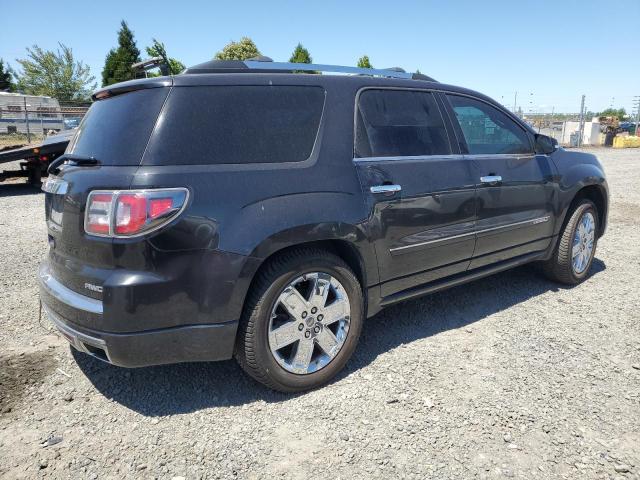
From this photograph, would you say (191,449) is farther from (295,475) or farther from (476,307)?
(476,307)

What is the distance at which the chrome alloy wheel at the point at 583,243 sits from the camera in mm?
4660

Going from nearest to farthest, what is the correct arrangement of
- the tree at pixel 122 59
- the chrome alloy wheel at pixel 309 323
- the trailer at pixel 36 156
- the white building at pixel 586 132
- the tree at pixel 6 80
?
the chrome alloy wheel at pixel 309 323 < the trailer at pixel 36 156 < the white building at pixel 586 132 < the tree at pixel 122 59 < the tree at pixel 6 80

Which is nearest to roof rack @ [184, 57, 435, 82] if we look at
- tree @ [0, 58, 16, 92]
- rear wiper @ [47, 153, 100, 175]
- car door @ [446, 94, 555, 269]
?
car door @ [446, 94, 555, 269]

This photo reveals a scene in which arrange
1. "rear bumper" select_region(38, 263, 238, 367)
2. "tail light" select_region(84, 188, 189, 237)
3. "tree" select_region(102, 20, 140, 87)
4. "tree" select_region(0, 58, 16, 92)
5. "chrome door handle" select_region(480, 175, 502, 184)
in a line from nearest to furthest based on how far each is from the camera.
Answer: "tail light" select_region(84, 188, 189, 237) → "rear bumper" select_region(38, 263, 238, 367) → "chrome door handle" select_region(480, 175, 502, 184) → "tree" select_region(102, 20, 140, 87) → "tree" select_region(0, 58, 16, 92)

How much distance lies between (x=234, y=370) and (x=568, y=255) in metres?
3.32

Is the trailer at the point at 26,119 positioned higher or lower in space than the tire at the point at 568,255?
higher

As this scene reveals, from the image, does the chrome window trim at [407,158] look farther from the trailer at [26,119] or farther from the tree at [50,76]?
the tree at [50,76]

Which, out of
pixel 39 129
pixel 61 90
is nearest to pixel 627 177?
pixel 39 129

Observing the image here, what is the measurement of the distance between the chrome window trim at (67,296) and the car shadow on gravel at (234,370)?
67 centimetres

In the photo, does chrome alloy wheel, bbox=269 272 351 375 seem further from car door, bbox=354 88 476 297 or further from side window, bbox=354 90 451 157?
side window, bbox=354 90 451 157

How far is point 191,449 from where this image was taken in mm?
2363

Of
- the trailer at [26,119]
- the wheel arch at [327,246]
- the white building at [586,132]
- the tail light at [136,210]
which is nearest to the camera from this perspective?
the tail light at [136,210]

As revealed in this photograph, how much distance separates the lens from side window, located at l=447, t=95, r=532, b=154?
3.72 meters

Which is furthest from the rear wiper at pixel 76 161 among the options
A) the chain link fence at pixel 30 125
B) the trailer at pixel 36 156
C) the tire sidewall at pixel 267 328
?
the chain link fence at pixel 30 125
